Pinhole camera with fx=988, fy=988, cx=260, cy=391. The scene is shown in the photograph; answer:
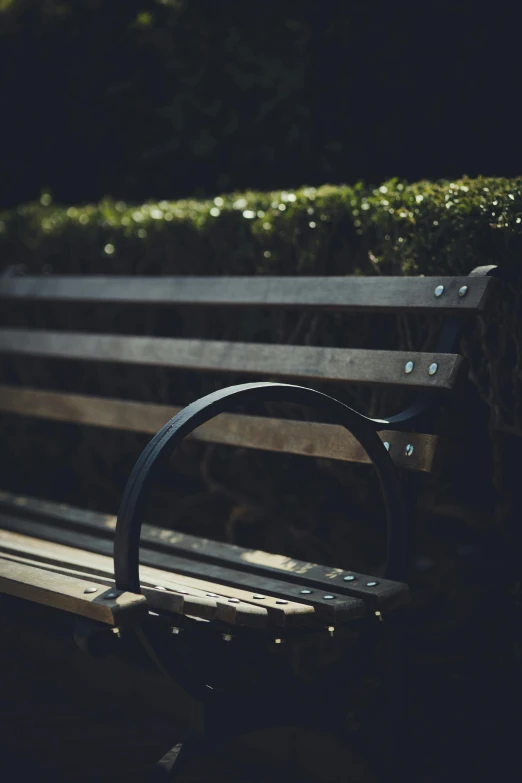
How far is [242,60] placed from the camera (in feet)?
14.5

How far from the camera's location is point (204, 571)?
7.73ft

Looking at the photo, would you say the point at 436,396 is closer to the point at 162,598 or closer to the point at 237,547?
the point at 237,547

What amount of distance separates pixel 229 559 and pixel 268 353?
2.00ft

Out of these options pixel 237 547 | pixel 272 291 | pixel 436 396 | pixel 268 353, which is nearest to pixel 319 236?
pixel 272 291

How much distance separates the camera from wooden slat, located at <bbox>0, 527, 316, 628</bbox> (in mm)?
1971

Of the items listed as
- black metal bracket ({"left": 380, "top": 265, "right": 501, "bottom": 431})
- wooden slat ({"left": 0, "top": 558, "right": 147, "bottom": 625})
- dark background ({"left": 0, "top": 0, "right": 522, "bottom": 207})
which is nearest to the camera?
wooden slat ({"left": 0, "top": 558, "right": 147, "bottom": 625})

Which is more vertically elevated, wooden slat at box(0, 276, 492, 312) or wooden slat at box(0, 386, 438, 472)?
wooden slat at box(0, 276, 492, 312)

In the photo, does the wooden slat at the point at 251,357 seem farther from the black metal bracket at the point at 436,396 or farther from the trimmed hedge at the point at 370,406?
the trimmed hedge at the point at 370,406

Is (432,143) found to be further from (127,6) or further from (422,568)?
(127,6)

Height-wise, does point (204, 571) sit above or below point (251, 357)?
below

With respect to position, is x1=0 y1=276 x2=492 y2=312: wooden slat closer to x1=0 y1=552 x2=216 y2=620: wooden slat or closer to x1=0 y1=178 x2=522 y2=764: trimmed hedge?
x1=0 y1=178 x2=522 y2=764: trimmed hedge

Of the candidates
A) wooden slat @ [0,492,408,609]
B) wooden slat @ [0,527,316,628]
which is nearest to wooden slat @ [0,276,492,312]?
wooden slat @ [0,492,408,609]

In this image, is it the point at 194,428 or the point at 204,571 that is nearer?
the point at 194,428

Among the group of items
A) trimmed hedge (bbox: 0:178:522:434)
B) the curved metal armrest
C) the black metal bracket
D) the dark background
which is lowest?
the curved metal armrest
